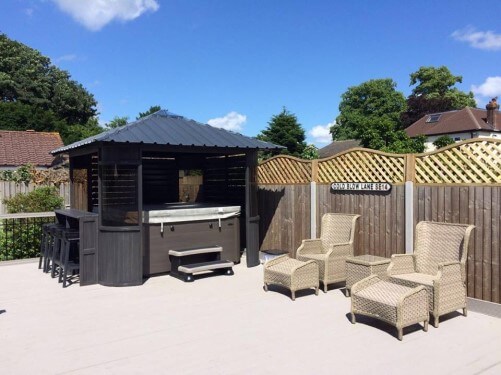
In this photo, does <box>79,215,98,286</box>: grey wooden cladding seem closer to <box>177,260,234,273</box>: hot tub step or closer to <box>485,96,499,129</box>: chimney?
<box>177,260,234,273</box>: hot tub step

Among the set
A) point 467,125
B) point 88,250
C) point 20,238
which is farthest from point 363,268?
point 467,125

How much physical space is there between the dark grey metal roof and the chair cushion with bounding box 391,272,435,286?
3236 millimetres

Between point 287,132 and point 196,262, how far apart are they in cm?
2653

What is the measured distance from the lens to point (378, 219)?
19.8ft

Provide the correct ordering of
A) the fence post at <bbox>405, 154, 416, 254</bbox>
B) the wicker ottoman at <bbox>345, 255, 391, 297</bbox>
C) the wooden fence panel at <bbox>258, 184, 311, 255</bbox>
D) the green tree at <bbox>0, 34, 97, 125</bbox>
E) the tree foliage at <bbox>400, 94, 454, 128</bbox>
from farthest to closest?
the tree foliage at <bbox>400, 94, 454, 128</bbox> < the green tree at <bbox>0, 34, 97, 125</bbox> < the wooden fence panel at <bbox>258, 184, 311, 255</bbox> < the fence post at <bbox>405, 154, 416, 254</bbox> < the wicker ottoman at <bbox>345, 255, 391, 297</bbox>

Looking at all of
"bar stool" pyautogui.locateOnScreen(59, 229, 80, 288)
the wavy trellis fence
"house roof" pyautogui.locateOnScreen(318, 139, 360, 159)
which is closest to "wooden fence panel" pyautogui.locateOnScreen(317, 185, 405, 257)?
the wavy trellis fence

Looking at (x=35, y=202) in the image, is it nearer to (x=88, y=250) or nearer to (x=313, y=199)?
(x=88, y=250)

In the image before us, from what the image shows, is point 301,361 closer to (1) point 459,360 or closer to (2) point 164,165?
(1) point 459,360

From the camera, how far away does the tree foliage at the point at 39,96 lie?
104ft

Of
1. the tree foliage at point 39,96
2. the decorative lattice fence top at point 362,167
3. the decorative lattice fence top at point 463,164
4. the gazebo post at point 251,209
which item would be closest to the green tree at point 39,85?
the tree foliage at point 39,96

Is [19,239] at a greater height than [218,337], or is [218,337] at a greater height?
[19,239]

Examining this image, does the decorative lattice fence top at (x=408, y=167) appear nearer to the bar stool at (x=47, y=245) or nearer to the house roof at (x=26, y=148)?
the bar stool at (x=47, y=245)

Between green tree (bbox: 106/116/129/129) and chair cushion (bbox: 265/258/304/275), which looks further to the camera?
green tree (bbox: 106/116/129/129)

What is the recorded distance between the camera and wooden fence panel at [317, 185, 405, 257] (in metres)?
5.75
